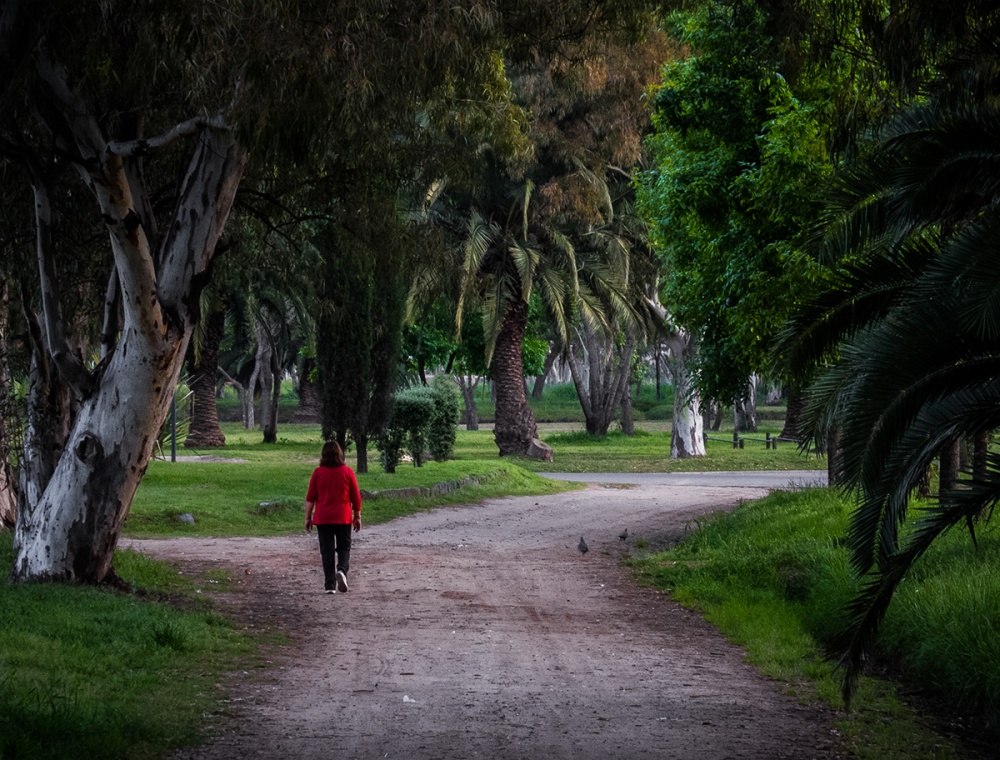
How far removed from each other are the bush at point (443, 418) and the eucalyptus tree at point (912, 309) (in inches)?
764

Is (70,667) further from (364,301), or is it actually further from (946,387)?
(364,301)

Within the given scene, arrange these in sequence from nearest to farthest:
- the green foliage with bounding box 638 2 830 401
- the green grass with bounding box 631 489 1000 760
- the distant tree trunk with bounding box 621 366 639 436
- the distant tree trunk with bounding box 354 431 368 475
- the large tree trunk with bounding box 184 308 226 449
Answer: the green grass with bounding box 631 489 1000 760
the green foliage with bounding box 638 2 830 401
the distant tree trunk with bounding box 354 431 368 475
the large tree trunk with bounding box 184 308 226 449
the distant tree trunk with bounding box 621 366 639 436

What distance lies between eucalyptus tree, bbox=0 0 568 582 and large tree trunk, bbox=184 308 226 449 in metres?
26.2

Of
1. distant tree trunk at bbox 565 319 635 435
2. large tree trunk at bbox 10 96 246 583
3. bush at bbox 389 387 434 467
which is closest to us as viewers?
large tree trunk at bbox 10 96 246 583

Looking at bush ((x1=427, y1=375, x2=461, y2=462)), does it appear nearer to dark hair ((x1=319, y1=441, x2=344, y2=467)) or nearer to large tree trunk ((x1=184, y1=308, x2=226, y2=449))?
large tree trunk ((x1=184, y1=308, x2=226, y2=449))

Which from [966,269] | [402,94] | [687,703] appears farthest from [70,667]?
[966,269]

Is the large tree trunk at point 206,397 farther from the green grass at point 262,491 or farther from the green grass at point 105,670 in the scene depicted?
the green grass at point 105,670

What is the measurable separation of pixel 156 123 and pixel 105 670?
6.43 m

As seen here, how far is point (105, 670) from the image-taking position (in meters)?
8.02

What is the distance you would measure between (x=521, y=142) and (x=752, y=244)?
14.5ft

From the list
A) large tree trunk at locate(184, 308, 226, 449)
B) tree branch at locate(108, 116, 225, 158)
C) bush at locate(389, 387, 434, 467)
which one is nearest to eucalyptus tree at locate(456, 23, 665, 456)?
bush at locate(389, 387, 434, 467)

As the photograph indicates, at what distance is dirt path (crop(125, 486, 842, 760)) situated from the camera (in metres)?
6.66

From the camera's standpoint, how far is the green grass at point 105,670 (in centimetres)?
630

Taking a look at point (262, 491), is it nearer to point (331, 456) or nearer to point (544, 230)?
point (331, 456)
